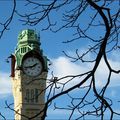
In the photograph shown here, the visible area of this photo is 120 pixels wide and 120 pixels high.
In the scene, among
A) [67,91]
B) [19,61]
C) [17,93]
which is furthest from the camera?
[17,93]

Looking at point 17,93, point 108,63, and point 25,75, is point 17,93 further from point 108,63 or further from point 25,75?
point 108,63

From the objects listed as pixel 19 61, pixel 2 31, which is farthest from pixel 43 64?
pixel 2 31

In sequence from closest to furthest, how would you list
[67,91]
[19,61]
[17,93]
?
[67,91] < [19,61] < [17,93]

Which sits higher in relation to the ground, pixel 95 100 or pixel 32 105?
pixel 32 105

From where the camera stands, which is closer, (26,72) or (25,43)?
(25,43)

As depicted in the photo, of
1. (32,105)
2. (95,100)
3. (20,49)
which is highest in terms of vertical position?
(20,49)

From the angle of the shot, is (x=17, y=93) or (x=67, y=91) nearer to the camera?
(x=67, y=91)

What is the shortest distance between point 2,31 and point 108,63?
0.65 meters

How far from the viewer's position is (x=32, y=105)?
54.8m

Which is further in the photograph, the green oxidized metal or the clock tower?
the green oxidized metal

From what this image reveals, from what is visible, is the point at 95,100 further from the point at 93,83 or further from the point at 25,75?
the point at 25,75

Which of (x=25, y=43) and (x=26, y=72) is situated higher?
(x=25, y=43)

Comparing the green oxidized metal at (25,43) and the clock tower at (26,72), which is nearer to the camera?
the clock tower at (26,72)

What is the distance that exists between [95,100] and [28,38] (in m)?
50.2
